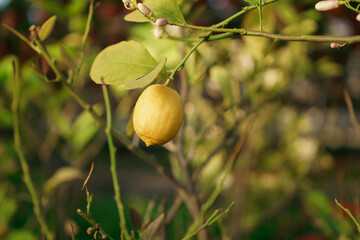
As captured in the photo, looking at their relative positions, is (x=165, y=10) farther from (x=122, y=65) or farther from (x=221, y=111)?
(x=221, y=111)

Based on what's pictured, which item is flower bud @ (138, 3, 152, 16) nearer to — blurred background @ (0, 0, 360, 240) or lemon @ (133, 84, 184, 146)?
lemon @ (133, 84, 184, 146)

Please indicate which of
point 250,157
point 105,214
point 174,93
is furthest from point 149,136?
point 105,214

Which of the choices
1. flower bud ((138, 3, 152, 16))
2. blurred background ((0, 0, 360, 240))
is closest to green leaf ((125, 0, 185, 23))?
flower bud ((138, 3, 152, 16))

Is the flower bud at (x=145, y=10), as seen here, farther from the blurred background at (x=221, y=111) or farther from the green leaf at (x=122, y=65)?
the blurred background at (x=221, y=111)

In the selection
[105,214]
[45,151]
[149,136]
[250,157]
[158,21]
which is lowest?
[105,214]

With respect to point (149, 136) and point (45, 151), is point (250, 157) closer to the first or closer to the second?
point (45, 151)
